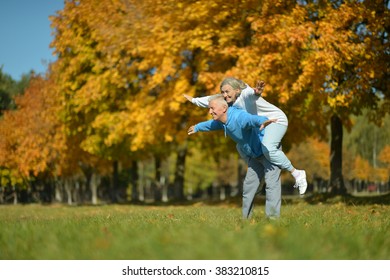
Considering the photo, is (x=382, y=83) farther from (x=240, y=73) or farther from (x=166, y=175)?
(x=166, y=175)

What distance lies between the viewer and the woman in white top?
20.4 feet

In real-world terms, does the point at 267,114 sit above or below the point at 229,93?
below

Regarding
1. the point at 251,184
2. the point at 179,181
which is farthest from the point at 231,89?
the point at 179,181

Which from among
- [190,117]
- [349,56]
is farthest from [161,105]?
[349,56]

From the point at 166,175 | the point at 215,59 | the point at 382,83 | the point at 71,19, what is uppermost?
the point at 71,19

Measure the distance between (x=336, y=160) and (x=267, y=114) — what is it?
1202 cm

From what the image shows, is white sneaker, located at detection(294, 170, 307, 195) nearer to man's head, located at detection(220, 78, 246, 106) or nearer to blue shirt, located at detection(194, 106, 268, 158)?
blue shirt, located at detection(194, 106, 268, 158)

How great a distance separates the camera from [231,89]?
6.47 meters

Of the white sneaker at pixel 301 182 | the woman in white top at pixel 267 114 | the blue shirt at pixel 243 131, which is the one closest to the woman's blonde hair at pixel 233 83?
the woman in white top at pixel 267 114

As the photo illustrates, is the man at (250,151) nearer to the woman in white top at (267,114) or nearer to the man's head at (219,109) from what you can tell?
the man's head at (219,109)

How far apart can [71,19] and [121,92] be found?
13.0 ft

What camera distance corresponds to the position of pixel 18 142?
2681cm

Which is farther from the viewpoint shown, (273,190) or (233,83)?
(233,83)

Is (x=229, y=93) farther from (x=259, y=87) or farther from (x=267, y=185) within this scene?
(x=267, y=185)
